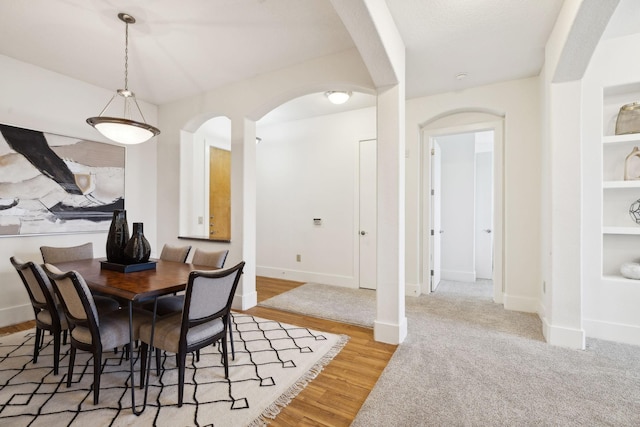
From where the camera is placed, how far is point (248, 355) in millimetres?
2400

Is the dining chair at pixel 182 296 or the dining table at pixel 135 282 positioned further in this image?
the dining chair at pixel 182 296

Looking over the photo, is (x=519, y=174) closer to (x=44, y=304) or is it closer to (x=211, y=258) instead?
(x=211, y=258)

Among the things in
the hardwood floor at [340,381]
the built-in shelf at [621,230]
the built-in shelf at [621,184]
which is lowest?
the hardwood floor at [340,381]

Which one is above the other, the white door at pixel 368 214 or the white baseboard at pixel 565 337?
the white door at pixel 368 214

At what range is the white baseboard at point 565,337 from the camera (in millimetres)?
2533

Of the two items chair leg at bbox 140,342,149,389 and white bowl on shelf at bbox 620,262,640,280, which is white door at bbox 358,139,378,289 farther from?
chair leg at bbox 140,342,149,389

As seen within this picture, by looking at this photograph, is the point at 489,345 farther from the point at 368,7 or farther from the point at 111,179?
the point at 111,179

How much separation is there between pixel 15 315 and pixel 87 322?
2.35 meters

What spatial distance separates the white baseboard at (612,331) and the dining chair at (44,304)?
4413mm

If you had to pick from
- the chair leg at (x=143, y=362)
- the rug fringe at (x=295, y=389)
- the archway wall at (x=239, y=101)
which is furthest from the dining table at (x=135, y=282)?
the archway wall at (x=239, y=101)

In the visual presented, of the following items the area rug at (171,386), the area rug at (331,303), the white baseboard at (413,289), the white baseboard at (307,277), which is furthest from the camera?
the white baseboard at (307,277)

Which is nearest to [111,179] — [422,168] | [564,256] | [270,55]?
[270,55]

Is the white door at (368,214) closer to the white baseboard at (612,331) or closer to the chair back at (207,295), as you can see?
the white baseboard at (612,331)

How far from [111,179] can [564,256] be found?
5.19m
